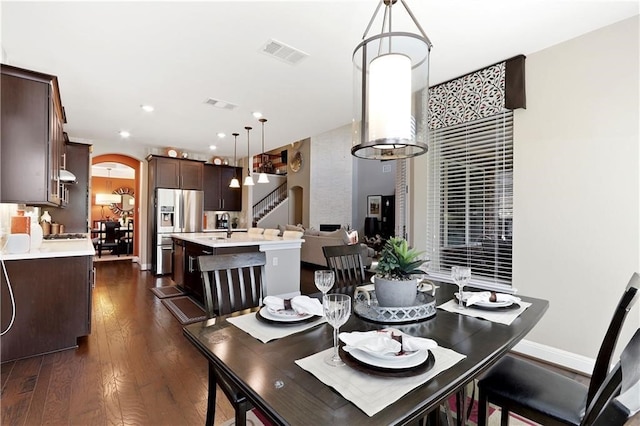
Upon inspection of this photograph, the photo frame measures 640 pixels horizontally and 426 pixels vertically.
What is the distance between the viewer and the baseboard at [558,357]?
8.14 ft

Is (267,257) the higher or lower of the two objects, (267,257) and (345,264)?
the lower

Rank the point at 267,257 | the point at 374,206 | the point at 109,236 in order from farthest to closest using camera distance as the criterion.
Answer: the point at 374,206, the point at 109,236, the point at 267,257

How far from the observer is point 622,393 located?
24.9 inches

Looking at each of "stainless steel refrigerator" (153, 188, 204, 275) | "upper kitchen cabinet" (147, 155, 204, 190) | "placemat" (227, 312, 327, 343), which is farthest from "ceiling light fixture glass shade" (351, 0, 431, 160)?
"upper kitchen cabinet" (147, 155, 204, 190)

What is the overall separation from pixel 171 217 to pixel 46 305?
12.8 feet

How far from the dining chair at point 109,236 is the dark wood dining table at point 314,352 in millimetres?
8803

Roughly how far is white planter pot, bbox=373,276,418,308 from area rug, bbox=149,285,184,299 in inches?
165

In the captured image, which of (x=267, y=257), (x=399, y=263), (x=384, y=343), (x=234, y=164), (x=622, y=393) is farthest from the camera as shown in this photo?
(x=234, y=164)

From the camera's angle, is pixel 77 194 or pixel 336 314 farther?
pixel 77 194

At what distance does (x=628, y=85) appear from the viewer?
7.70 ft

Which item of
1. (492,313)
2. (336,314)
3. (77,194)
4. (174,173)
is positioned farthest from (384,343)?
(174,173)

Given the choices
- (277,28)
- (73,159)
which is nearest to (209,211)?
(73,159)

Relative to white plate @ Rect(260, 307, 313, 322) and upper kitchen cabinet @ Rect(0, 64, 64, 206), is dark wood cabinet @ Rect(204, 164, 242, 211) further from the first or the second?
white plate @ Rect(260, 307, 313, 322)

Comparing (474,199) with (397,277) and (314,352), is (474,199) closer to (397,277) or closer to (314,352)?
(397,277)
